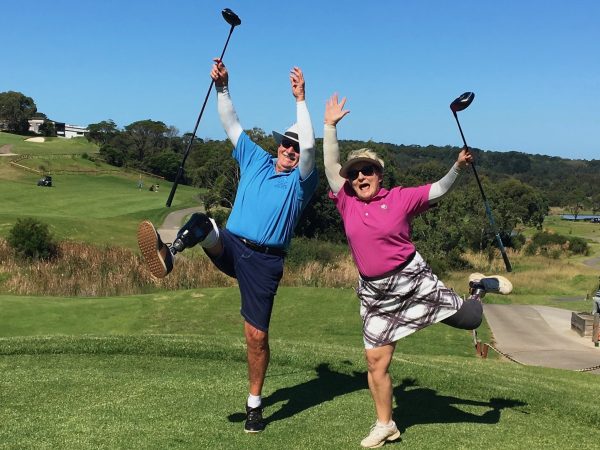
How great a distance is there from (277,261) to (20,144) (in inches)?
3822

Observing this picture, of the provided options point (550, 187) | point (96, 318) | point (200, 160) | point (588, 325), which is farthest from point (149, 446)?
point (550, 187)

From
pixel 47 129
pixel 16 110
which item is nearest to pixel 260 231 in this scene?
pixel 16 110

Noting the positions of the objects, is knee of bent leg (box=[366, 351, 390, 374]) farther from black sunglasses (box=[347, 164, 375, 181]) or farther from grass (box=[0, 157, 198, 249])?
grass (box=[0, 157, 198, 249])

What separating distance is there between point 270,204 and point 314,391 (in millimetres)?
1821

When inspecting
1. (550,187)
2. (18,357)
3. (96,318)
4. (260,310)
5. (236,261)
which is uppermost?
(550,187)

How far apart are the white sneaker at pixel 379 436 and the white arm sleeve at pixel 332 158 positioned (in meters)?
1.65

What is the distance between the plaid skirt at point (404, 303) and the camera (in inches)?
158

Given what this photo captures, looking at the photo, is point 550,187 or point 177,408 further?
point 550,187

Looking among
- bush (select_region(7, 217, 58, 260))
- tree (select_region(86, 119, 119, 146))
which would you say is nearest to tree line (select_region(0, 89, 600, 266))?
tree (select_region(86, 119, 119, 146))

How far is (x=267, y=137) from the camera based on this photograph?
46625mm

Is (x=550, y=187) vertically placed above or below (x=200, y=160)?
above

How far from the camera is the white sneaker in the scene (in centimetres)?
384

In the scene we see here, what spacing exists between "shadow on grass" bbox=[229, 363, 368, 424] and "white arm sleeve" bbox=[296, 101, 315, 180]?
1.76 metres

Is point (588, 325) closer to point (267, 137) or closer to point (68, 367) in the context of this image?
point (68, 367)
